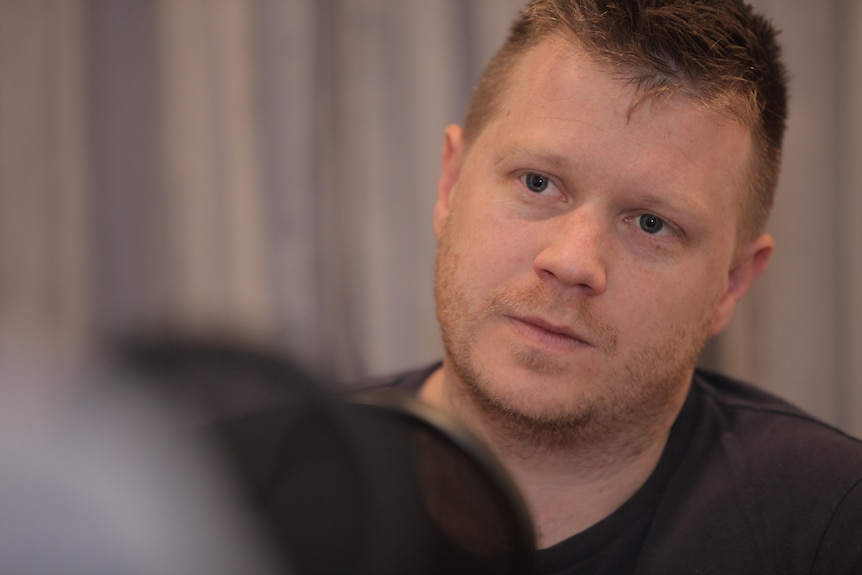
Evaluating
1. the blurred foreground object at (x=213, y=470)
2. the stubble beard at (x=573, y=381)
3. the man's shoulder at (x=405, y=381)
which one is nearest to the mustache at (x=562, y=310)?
the stubble beard at (x=573, y=381)

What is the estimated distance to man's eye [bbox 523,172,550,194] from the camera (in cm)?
115

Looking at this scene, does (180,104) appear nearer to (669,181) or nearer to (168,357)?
(669,181)

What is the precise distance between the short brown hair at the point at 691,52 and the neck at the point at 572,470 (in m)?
0.40

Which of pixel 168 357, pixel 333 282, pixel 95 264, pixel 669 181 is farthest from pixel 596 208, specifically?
pixel 95 264

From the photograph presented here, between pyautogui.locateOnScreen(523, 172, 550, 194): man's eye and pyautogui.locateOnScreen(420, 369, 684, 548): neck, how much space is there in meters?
0.35

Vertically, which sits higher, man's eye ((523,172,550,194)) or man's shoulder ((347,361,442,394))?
man's eye ((523,172,550,194))

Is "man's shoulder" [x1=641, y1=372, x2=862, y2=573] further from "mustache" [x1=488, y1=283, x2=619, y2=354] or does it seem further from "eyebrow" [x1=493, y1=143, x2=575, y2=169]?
"eyebrow" [x1=493, y1=143, x2=575, y2=169]

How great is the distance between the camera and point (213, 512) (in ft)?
1.56

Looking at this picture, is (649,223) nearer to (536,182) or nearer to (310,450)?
(536,182)

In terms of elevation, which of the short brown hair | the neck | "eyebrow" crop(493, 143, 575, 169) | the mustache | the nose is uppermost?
the short brown hair

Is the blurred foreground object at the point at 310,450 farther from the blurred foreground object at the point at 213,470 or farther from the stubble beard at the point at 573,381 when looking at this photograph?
the stubble beard at the point at 573,381

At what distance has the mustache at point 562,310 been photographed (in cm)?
107

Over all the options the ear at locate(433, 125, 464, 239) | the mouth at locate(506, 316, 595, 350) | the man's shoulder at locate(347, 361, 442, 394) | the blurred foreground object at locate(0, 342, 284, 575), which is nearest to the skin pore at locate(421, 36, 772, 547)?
the mouth at locate(506, 316, 595, 350)

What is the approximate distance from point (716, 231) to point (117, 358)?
0.92 metres
